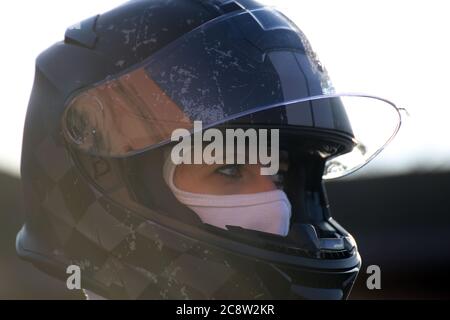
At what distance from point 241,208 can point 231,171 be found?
123mm

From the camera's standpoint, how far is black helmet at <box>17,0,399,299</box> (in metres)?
2.25

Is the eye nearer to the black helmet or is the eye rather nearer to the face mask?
the face mask

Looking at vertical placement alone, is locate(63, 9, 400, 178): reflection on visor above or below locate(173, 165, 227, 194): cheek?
above

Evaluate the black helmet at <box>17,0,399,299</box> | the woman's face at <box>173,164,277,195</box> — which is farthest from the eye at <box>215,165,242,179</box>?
the black helmet at <box>17,0,399,299</box>

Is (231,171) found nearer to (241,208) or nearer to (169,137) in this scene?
(241,208)

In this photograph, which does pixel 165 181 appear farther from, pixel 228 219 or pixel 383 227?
pixel 383 227

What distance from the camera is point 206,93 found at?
223cm

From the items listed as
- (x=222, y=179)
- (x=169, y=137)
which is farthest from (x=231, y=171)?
(x=169, y=137)

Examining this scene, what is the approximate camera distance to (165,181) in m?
2.29
